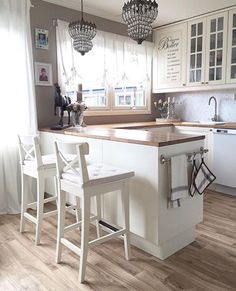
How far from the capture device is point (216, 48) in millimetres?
3689

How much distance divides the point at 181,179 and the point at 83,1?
8.52 ft

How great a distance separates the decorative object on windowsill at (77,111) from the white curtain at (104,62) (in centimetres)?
42

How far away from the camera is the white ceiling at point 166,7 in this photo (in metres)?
3.32

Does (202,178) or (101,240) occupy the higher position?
(202,178)

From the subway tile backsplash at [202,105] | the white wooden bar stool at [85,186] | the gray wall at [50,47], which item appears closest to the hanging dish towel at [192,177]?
the white wooden bar stool at [85,186]

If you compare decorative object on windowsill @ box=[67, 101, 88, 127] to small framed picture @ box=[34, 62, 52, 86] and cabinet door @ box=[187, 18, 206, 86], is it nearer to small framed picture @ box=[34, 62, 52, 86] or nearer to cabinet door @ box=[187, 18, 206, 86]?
small framed picture @ box=[34, 62, 52, 86]

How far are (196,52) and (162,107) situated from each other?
1040 millimetres

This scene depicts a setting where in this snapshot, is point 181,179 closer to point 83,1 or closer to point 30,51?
point 30,51

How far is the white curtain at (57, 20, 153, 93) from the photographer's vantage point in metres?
3.35

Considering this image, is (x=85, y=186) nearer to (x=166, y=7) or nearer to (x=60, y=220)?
(x=60, y=220)

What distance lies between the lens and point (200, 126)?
370cm

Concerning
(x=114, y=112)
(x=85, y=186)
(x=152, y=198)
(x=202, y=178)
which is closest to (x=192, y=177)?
(x=202, y=178)

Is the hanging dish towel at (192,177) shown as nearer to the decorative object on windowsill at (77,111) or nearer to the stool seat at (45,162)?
the stool seat at (45,162)

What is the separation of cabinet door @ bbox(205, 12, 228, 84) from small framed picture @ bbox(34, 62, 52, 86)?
2200 mm
